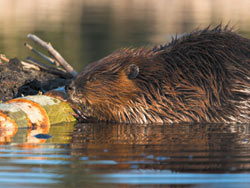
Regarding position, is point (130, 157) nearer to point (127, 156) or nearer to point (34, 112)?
point (127, 156)

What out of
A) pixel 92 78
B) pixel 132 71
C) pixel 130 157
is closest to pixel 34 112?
pixel 92 78

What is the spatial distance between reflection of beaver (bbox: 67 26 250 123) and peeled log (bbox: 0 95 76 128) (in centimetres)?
22

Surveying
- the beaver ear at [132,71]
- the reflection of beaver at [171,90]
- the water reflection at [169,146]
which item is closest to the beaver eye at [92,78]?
the reflection of beaver at [171,90]

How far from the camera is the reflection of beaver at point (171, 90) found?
23.8 ft

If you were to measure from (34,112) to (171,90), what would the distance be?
1.76m

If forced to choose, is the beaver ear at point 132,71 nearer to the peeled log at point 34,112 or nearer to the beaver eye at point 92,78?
the beaver eye at point 92,78

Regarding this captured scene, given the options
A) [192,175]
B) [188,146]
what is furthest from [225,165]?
[188,146]

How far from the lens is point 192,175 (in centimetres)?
457

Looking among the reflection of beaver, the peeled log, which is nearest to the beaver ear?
the reflection of beaver

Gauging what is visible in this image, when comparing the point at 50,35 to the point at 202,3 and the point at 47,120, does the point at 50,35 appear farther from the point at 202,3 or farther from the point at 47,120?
the point at 202,3

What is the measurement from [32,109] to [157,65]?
171 cm

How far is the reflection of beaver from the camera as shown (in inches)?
286

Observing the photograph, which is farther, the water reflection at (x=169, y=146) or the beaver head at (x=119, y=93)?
the beaver head at (x=119, y=93)

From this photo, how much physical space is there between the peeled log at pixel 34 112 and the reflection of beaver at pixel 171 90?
22 centimetres
